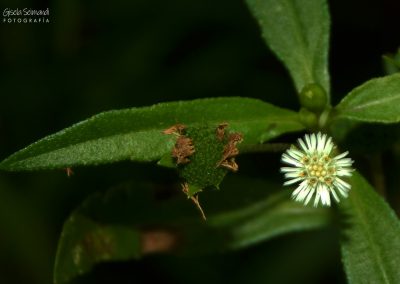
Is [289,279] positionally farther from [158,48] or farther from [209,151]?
[209,151]

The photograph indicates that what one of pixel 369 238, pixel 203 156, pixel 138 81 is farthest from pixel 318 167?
pixel 138 81

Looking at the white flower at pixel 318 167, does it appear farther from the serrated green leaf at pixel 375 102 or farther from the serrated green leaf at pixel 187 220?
the serrated green leaf at pixel 187 220

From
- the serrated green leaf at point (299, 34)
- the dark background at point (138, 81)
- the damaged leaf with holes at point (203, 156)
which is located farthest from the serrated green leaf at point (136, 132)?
the dark background at point (138, 81)

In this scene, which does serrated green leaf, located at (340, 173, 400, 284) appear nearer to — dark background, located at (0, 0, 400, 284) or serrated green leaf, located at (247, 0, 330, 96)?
serrated green leaf, located at (247, 0, 330, 96)

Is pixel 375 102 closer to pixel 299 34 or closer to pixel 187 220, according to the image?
pixel 299 34

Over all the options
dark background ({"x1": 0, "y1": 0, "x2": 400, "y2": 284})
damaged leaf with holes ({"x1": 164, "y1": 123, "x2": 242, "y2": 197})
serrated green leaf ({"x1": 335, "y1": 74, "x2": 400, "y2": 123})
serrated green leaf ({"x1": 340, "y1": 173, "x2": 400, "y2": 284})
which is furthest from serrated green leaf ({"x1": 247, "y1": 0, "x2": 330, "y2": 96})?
dark background ({"x1": 0, "y1": 0, "x2": 400, "y2": 284})

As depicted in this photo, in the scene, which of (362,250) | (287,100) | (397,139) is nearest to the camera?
(362,250)

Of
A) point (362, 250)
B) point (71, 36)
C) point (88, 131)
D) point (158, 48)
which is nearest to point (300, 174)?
point (362, 250)
